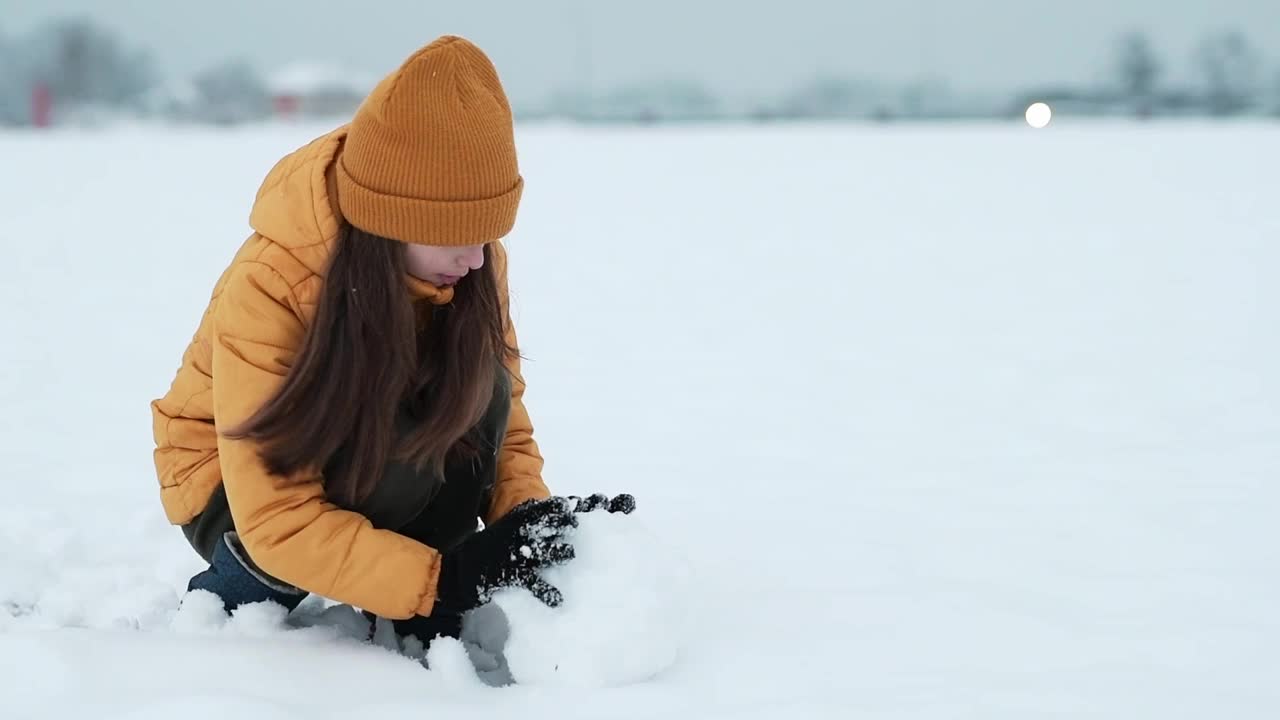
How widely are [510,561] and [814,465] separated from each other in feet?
4.71

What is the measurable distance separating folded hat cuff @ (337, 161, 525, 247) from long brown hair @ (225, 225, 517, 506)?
4 cm

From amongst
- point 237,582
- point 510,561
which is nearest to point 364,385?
point 510,561

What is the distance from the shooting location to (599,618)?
1.77 meters

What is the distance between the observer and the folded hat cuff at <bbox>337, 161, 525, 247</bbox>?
165 centimetres

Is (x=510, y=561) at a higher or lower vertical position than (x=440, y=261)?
lower

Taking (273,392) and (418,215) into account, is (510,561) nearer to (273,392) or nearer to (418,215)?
(273,392)

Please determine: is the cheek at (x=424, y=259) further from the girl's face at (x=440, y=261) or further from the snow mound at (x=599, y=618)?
the snow mound at (x=599, y=618)

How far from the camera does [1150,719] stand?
1.71m

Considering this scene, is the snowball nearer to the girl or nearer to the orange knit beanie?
the girl

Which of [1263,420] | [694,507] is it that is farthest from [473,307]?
[1263,420]

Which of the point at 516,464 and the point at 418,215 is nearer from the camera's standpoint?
the point at 418,215

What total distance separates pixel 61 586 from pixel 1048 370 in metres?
3.09

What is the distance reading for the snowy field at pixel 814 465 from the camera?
1773mm

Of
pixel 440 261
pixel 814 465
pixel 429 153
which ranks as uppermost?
pixel 429 153
